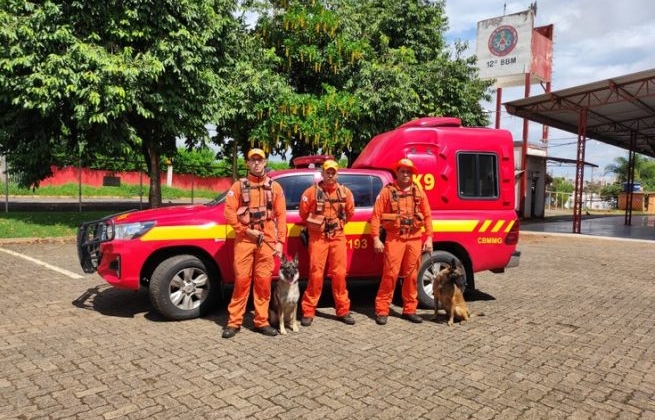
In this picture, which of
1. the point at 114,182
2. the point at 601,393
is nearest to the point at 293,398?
the point at 601,393

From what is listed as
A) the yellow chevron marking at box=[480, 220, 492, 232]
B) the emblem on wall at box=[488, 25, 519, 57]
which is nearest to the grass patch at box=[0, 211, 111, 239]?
the yellow chevron marking at box=[480, 220, 492, 232]

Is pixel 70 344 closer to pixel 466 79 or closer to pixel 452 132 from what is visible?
pixel 452 132

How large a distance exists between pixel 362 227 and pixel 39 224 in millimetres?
10644

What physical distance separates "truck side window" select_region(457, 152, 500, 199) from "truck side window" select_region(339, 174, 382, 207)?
1.13 meters

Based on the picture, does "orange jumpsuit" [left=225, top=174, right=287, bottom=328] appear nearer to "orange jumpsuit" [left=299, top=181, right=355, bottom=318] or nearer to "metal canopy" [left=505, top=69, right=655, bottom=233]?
"orange jumpsuit" [left=299, top=181, right=355, bottom=318]

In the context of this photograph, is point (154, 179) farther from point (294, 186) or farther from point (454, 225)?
point (454, 225)

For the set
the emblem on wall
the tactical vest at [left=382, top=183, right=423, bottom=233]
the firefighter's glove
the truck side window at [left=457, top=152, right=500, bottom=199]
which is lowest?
the firefighter's glove

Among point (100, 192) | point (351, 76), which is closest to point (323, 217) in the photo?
point (351, 76)

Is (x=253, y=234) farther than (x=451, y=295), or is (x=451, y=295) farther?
(x=451, y=295)

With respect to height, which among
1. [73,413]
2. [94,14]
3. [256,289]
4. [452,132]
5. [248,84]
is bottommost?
[73,413]

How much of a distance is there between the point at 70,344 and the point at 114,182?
1182 inches

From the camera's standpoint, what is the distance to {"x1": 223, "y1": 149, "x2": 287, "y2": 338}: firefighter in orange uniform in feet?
16.3

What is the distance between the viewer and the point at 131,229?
17.9 feet

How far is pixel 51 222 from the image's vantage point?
44.4 feet
